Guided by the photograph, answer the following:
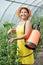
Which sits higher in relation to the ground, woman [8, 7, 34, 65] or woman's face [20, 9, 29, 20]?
woman's face [20, 9, 29, 20]

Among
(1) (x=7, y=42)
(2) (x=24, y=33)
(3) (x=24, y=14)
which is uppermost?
(3) (x=24, y=14)

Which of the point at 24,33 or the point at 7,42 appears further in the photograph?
the point at 7,42

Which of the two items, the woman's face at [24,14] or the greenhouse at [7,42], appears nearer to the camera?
Result: the woman's face at [24,14]

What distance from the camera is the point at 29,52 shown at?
4.18 meters

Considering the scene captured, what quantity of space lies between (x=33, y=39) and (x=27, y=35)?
0.10 meters

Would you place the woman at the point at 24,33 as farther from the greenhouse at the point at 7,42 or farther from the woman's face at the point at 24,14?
the greenhouse at the point at 7,42

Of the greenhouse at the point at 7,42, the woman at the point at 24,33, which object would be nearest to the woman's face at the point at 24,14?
the woman at the point at 24,33

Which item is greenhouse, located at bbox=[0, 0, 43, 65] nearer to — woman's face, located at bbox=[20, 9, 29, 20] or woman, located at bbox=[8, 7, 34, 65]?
woman, located at bbox=[8, 7, 34, 65]

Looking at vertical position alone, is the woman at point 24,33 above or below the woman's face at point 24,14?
below

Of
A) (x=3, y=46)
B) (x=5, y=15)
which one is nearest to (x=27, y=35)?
(x=3, y=46)

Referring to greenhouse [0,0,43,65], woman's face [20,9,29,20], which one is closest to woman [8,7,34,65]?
woman's face [20,9,29,20]

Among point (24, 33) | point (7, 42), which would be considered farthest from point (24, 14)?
point (7, 42)

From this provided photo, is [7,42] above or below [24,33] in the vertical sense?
below

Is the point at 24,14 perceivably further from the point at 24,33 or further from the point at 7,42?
the point at 7,42
